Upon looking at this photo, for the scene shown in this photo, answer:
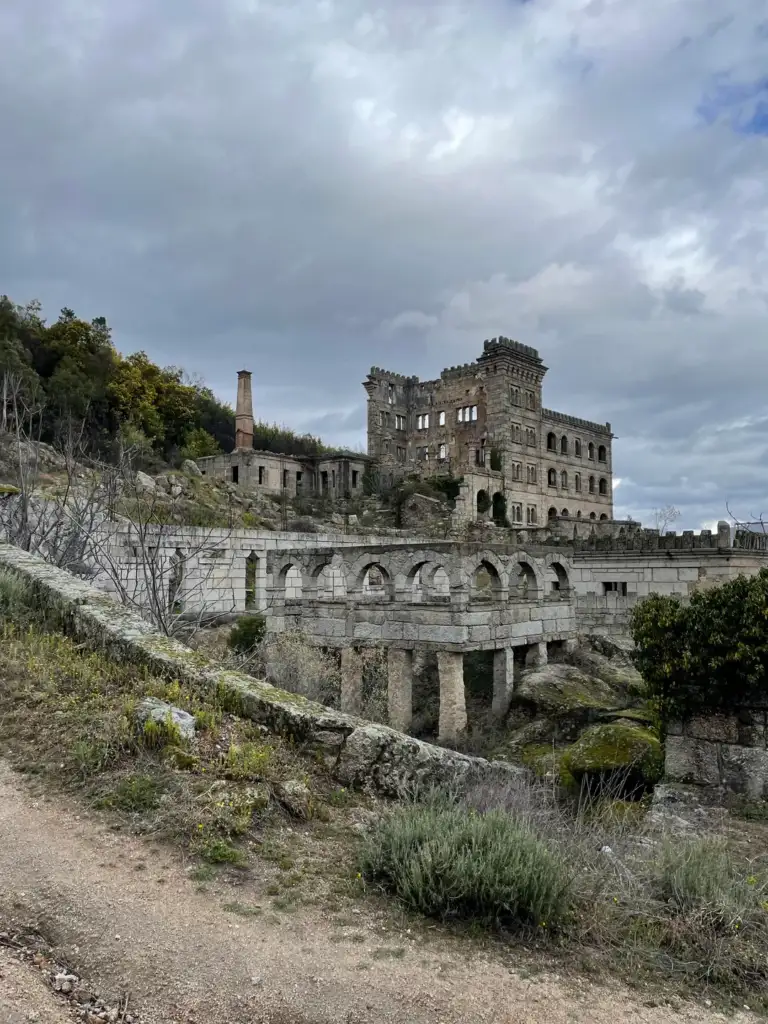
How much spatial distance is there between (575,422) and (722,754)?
187 ft

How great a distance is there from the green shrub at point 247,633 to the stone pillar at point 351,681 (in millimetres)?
2539

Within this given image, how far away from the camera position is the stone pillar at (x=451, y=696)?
16.0 m

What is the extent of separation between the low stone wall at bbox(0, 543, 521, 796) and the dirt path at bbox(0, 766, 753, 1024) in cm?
151

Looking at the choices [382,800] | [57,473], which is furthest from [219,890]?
[57,473]

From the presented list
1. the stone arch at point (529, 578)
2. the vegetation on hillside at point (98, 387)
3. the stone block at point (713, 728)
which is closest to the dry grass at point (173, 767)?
the stone block at point (713, 728)

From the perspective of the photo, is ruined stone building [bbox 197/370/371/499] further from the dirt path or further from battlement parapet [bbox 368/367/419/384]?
the dirt path

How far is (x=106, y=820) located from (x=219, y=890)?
871 mm

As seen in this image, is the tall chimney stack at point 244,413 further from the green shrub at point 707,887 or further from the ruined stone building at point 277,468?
the green shrub at point 707,887

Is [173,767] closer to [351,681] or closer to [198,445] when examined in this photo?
[351,681]

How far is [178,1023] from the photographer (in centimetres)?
262

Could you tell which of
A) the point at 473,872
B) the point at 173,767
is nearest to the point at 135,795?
the point at 173,767

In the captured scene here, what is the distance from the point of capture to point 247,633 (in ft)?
62.9

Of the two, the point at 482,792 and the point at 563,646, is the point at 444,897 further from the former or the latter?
the point at 563,646

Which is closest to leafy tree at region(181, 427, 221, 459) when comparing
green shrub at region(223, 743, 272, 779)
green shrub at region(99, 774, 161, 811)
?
green shrub at region(223, 743, 272, 779)
